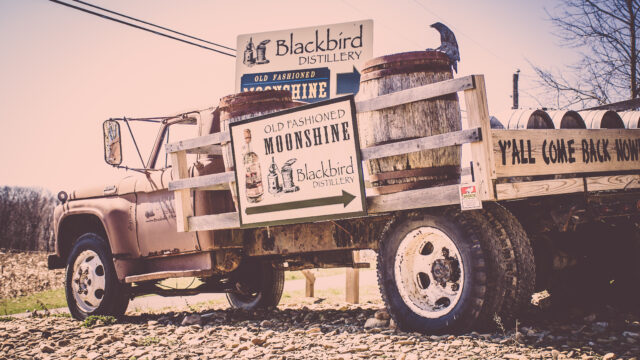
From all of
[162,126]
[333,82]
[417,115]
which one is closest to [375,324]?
[417,115]

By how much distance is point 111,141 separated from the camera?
18.2ft

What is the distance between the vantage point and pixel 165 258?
5.64m

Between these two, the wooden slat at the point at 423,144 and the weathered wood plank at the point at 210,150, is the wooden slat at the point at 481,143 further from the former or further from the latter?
the weathered wood plank at the point at 210,150

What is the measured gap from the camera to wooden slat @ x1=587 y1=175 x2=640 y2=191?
392 centimetres

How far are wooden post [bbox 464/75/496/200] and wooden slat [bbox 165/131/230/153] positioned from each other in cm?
214

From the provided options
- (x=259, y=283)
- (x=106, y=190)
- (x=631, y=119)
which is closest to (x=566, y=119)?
(x=631, y=119)

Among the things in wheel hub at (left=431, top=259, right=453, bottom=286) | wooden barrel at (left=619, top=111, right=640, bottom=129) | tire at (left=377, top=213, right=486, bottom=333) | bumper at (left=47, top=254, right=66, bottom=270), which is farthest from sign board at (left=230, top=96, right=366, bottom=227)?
bumper at (left=47, top=254, right=66, bottom=270)

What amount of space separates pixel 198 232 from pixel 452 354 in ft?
9.24

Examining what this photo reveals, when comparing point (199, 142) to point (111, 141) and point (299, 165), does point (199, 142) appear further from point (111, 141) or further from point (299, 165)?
point (299, 165)

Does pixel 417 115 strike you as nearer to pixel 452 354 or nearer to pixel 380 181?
pixel 380 181

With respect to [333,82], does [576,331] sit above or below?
below

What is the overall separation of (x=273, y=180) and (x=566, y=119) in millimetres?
2468

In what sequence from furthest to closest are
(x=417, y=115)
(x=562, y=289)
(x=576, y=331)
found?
(x=562, y=289) < (x=417, y=115) < (x=576, y=331)

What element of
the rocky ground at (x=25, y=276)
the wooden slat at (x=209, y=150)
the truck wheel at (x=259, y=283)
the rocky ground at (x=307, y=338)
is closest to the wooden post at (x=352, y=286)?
the rocky ground at (x=307, y=338)
